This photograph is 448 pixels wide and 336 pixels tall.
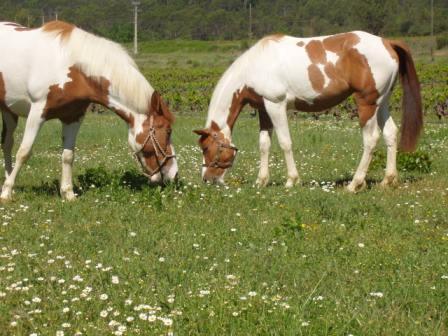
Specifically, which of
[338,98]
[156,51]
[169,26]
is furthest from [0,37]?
[169,26]

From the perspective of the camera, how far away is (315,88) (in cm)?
1115

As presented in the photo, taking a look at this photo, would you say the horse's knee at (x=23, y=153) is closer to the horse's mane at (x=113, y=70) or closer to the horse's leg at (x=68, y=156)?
the horse's leg at (x=68, y=156)

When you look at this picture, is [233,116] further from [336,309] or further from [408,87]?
[336,309]

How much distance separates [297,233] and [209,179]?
4.22 meters

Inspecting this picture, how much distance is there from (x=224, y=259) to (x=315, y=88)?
206 inches

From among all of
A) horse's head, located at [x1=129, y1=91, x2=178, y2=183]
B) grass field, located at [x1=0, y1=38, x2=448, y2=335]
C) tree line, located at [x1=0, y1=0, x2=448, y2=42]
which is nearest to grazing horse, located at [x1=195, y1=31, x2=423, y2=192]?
grass field, located at [x1=0, y1=38, x2=448, y2=335]

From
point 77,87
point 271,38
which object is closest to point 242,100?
point 271,38

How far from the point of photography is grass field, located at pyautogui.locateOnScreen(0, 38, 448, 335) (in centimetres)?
499

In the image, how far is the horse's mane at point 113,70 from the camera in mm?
9445

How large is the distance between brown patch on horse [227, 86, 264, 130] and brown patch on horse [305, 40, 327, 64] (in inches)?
43.4

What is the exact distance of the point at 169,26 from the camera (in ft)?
573

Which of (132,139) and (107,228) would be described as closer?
(107,228)

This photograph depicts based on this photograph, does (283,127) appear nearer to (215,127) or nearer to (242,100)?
(242,100)

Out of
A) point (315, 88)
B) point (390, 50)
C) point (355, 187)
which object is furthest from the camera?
point (315, 88)
